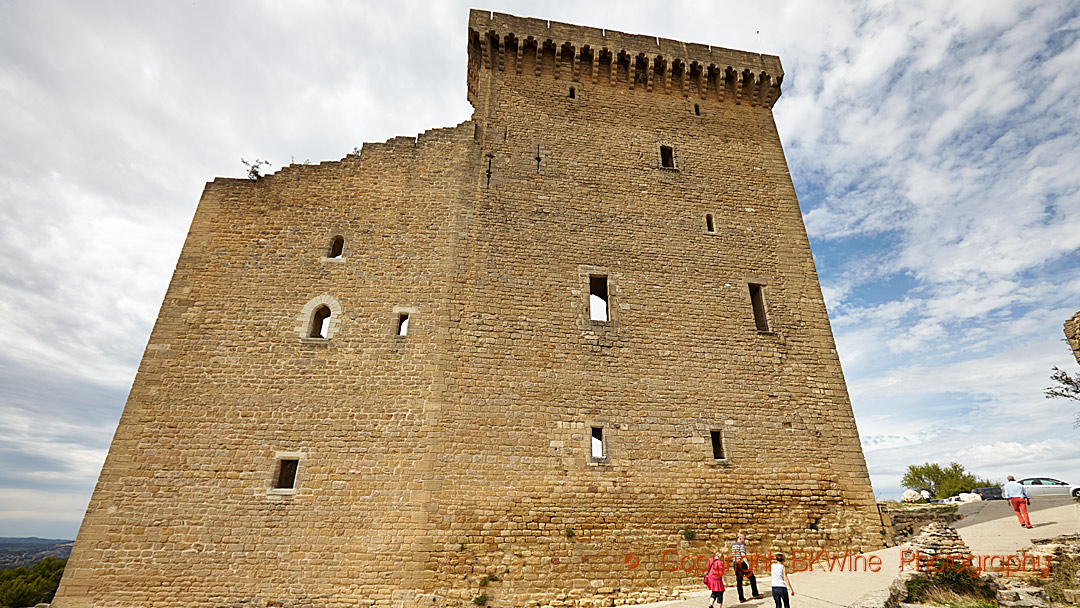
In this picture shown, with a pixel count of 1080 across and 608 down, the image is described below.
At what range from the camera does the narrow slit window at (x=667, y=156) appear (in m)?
12.6

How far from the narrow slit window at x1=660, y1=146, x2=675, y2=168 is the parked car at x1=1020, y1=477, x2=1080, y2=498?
550 inches

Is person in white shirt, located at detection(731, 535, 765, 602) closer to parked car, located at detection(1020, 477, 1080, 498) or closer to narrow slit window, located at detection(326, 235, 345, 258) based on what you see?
narrow slit window, located at detection(326, 235, 345, 258)

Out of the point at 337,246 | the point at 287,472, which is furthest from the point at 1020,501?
the point at 337,246

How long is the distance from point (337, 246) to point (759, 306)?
9473 millimetres

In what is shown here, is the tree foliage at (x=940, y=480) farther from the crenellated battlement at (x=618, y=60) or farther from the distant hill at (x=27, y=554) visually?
the distant hill at (x=27, y=554)

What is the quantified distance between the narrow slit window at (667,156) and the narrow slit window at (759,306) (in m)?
3.68

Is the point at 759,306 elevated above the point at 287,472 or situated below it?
above

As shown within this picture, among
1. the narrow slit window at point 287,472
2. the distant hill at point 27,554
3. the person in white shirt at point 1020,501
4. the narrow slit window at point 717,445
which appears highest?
the narrow slit window at point 717,445

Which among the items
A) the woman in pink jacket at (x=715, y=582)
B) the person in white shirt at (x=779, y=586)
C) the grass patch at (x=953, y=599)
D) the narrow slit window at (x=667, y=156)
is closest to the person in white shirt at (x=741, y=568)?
the woman in pink jacket at (x=715, y=582)

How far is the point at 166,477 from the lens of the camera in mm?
8430

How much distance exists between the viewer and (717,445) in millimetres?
9633

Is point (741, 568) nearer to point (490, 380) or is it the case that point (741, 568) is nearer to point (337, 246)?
point (490, 380)

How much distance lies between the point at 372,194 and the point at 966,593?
12.1 meters

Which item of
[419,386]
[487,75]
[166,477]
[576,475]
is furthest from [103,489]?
[487,75]
